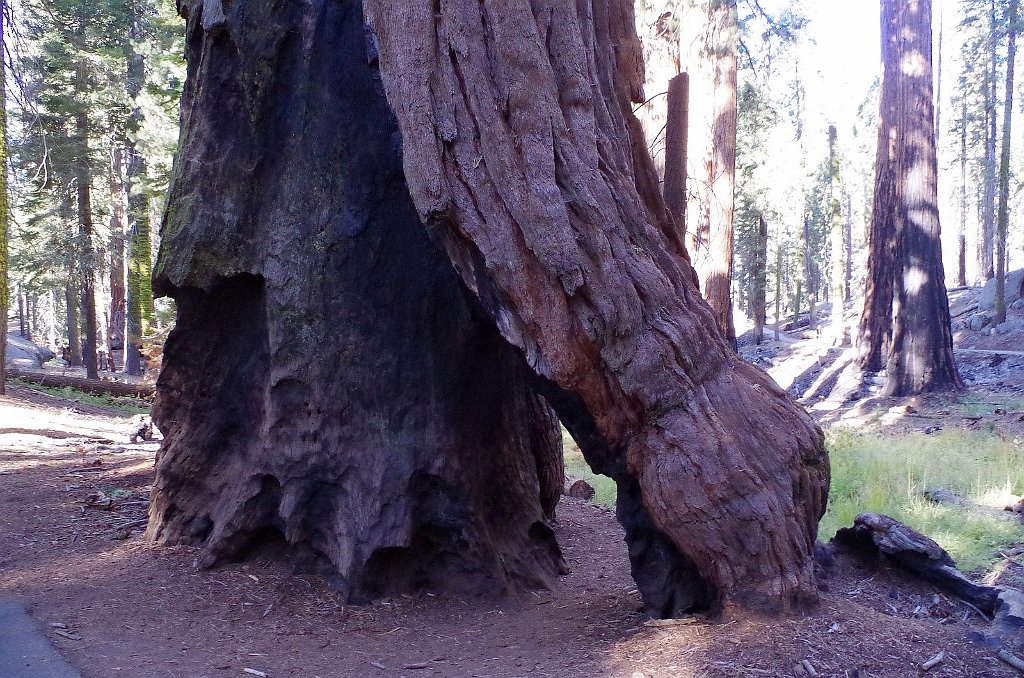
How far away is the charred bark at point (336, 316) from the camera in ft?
18.8

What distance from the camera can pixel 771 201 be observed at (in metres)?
40.1

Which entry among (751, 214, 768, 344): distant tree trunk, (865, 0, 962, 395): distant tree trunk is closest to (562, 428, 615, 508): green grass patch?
(865, 0, 962, 395): distant tree trunk

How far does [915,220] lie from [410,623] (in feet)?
43.7

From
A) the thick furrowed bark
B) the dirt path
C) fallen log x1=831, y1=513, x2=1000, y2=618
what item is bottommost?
the dirt path

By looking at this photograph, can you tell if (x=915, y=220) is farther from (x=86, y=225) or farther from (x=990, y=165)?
(x=990, y=165)

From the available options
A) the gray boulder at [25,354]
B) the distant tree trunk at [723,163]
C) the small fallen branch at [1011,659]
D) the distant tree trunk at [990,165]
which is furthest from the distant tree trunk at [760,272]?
the gray boulder at [25,354]

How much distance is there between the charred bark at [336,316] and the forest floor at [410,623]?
14.1 inches

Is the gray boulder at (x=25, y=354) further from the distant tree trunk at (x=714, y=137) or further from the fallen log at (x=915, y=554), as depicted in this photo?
the fallen log at (x=915, y=554)

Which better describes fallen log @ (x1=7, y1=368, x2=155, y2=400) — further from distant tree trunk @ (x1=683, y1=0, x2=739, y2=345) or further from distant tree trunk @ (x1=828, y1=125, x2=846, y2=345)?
distant tree trunk @ (x1=828, y1=125, x2=846, y2=345)

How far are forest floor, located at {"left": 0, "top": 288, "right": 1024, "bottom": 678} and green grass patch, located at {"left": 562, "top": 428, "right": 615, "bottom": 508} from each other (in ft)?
5.96

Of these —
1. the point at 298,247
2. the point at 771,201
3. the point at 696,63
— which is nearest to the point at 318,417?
the point at 298,247

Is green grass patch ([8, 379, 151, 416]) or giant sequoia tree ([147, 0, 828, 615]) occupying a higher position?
giant sequoia tree ([147, 0, 828, 615])

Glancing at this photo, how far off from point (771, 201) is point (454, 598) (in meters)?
38.0

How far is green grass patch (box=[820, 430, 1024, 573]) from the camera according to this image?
673 centimetres
